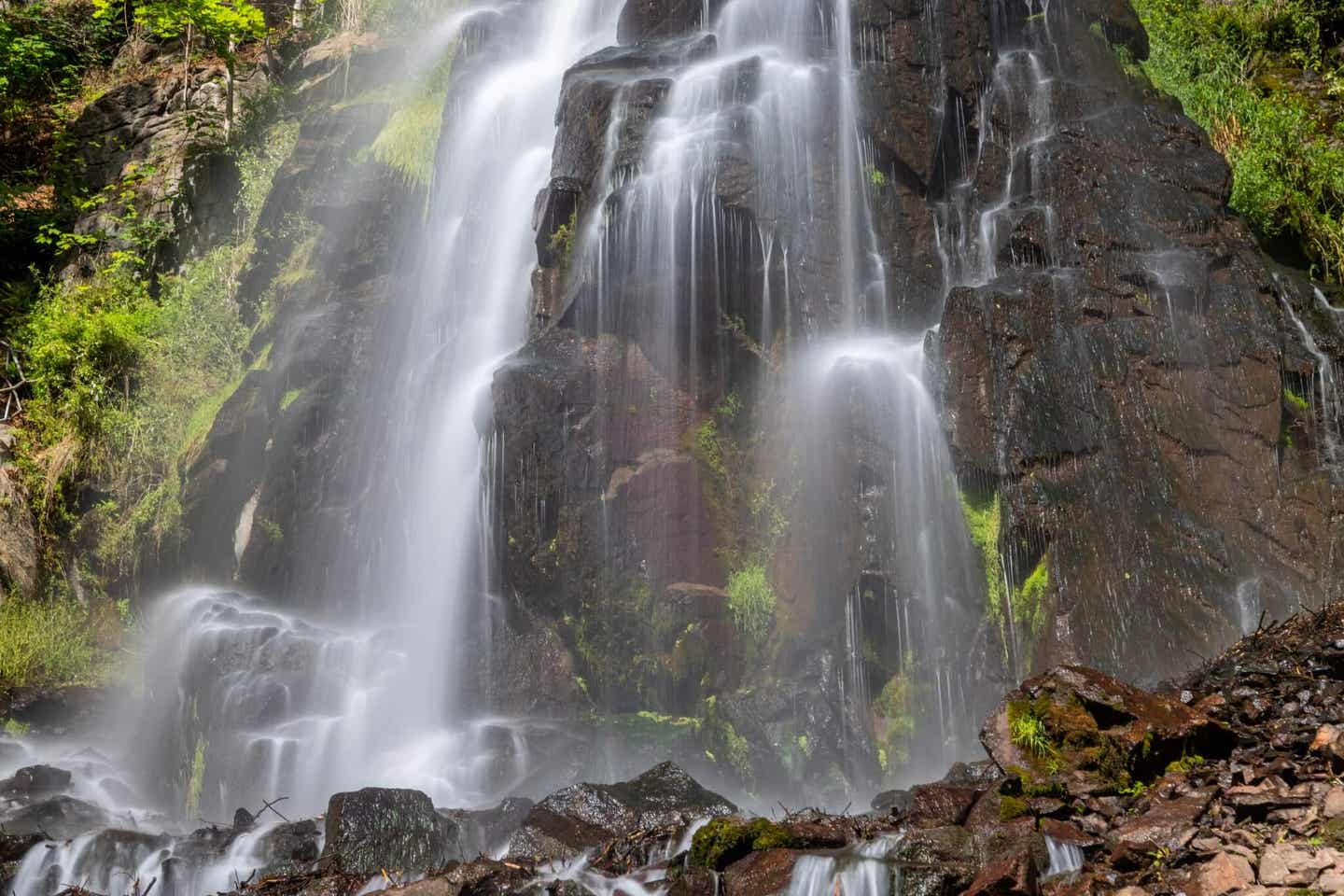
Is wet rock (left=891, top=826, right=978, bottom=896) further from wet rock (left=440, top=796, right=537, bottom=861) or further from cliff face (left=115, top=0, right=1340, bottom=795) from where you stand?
cliff face (left=115, top=0, right=1340, bottom=795)

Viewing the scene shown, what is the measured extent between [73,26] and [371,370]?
12734 millimetres

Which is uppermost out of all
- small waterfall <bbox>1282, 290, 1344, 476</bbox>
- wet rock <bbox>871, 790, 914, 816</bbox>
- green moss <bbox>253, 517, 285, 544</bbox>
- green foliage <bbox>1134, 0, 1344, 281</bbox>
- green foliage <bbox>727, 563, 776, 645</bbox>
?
green foliage <bbox>1134, 0, 1344, 281</bbox>

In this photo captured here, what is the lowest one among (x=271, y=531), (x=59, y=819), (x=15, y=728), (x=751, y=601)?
(x=59, y=819)

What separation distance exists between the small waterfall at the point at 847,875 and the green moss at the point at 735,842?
0.97 feet

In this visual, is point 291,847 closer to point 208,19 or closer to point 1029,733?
point 1029,733

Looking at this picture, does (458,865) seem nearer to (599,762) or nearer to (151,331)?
(599,762)

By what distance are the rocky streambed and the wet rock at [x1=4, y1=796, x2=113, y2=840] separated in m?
1.31

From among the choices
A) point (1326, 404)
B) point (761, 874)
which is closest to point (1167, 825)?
point (761, 874)

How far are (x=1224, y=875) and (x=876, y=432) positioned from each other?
5.97 metres

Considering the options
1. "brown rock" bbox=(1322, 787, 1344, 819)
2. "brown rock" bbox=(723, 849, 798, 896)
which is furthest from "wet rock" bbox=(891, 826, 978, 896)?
"brown rock" bbox=(1322, 787, 1344, 819)

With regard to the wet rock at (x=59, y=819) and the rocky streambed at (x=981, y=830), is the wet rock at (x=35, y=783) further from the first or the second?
the rocky streambed at (x=981, y=830)

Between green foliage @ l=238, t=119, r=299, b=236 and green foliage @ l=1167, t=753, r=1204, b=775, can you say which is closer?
green foliage @ l=1167, t=753, r=1204, b=775

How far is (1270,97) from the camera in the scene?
13578 mm

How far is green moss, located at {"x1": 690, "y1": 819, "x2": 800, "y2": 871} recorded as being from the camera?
549 centimetres
